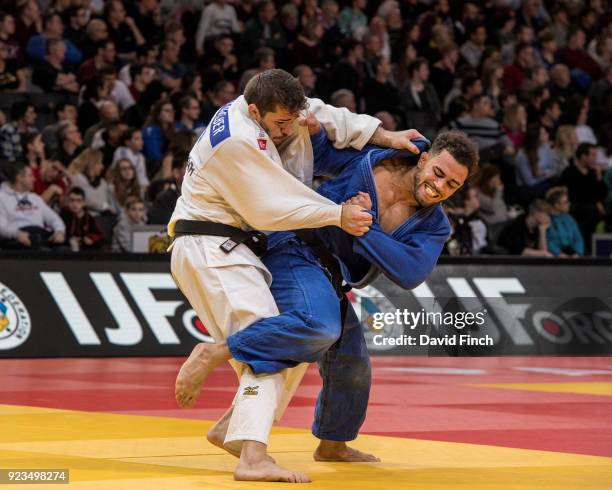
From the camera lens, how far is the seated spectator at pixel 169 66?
14578mm

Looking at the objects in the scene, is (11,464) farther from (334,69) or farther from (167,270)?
(334,69)

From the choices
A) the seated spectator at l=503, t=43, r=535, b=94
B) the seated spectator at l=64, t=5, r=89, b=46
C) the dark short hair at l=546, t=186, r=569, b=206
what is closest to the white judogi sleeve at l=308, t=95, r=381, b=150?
the dark short hair at l=546, t=186, r=569, b=206

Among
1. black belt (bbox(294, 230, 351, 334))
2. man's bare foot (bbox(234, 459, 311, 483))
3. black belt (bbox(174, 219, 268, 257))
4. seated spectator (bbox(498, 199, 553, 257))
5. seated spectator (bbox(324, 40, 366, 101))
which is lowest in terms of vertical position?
seated spectator (bbox(498, 199, 553, 257))

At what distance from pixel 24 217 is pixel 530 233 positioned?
18.2ft

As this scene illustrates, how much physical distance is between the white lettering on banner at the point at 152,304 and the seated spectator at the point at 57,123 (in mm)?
2464

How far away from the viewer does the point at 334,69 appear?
50.8 ft

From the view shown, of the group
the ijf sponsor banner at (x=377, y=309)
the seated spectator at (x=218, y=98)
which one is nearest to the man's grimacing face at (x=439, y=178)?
the ijf sponsor banner at (x=377, y=309)

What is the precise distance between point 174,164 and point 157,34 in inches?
126

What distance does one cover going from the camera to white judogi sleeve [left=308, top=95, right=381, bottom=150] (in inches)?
214

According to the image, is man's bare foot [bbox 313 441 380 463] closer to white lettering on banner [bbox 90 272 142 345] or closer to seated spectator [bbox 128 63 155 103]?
white lettering on banner [bbox 90 272 142 345]

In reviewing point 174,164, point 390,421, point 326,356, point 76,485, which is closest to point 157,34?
point 174,164

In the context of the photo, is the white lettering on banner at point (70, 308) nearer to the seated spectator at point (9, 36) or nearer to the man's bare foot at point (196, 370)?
the seated spectator at point (9, 36)

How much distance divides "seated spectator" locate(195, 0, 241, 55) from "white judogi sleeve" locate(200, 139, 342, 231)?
10658 millimetres

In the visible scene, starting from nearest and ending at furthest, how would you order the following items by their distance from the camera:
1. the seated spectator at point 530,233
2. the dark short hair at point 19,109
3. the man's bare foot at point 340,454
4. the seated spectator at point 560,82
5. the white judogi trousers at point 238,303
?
the white judogi trousers at point 238,303 < the man's bare foot at point 340,454 < the dark short hair at point 19,109 < the seated spectator at point 530,233 < the seated spectator at point 560,82
